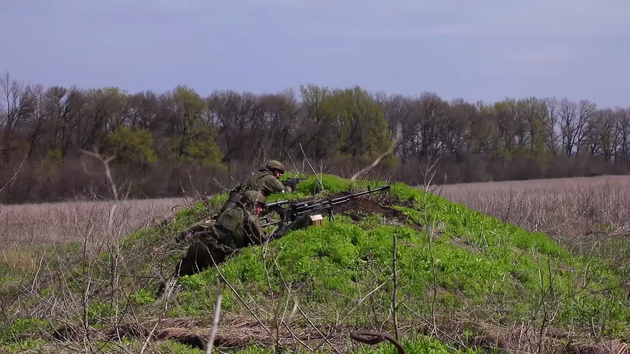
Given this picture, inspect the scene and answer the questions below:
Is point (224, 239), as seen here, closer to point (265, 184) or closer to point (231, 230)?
point (231, 230)

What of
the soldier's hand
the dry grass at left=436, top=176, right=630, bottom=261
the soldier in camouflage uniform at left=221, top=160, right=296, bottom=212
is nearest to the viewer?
the soldier in camouflage uniform at left=221, top=160, right=296, bottom=212

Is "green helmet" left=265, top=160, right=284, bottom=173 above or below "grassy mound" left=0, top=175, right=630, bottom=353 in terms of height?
above

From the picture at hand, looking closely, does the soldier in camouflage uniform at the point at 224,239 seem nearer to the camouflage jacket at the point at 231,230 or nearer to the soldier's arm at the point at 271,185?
the camouflage jacket at the point at 231,230

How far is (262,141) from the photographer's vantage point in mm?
38312

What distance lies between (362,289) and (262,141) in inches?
1195

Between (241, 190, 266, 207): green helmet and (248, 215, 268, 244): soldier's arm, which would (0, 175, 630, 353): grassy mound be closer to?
(248, 215, 268, 244): soldier's arm

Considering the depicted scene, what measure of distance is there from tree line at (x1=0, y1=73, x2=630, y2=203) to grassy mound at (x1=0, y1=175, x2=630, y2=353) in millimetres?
1067

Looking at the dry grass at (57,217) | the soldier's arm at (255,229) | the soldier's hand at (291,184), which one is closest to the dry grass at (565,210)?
the soldier's hand at (291,184)

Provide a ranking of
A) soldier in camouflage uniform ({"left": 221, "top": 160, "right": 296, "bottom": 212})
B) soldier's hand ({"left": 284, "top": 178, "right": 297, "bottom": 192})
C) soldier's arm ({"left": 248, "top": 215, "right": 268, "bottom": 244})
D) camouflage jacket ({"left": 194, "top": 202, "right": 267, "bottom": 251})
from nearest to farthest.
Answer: soldier's arm ({"left": 248, "top": 215, "right": 268, "bottom": 244}), camouflage jacket ({"left": 194, "top": 202, "right": 267, "bottom": 251}), soldier in camouflage uniform ({"left": 221, "top": 160, "right": 296, "bottom": 212}), soldier's hand ({"left": 284, "top": 178, "right": 297, "bottom": 192})

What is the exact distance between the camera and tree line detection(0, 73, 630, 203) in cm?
859

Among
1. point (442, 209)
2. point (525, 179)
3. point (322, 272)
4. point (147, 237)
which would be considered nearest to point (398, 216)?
point (442, 209)

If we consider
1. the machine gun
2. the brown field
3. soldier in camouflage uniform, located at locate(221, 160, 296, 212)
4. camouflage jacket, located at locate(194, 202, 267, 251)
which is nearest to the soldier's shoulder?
soldier in camouflage uniform, located at locate(221, 160, 296, 212)

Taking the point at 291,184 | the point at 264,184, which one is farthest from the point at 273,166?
the point at 291,184

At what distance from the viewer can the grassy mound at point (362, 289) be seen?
568 centimetres
